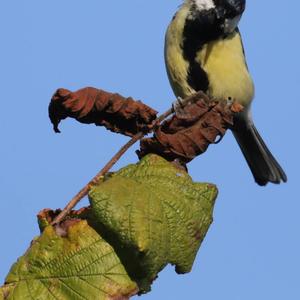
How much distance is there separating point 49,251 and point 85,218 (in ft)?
0.40

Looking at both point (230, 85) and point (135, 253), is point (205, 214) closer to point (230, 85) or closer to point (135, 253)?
point (135, 253)

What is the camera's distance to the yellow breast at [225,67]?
3.46 m

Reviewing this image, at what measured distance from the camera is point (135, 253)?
1.35 m

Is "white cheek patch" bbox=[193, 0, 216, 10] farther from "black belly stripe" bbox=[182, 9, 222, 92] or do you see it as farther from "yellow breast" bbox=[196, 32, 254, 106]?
"yellow breast" bbox=[196, 32, 254, 106]

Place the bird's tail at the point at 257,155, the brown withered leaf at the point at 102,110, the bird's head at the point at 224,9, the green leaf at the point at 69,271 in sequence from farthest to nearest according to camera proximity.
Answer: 1. the bird's tail at the point at 257,155
2. the bird's head at the point at 224,9
3. the brown withered leaf at the point at 102,110
4. the green leaf at the point at 69,271

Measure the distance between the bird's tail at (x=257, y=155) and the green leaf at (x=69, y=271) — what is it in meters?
2.90

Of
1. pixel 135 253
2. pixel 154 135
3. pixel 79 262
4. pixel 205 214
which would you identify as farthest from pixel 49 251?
pixel 154 135

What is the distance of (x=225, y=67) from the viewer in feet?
11.5

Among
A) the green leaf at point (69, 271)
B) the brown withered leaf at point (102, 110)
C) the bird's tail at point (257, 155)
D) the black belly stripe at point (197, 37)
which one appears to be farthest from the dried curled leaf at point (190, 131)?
the bird's tail at point (257, 155)

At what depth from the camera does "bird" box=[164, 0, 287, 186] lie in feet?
11.3

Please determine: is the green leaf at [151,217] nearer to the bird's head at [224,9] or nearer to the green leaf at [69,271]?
the green leaf at [69,271]

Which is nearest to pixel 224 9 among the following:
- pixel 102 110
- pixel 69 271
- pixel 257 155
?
pixel 257 155

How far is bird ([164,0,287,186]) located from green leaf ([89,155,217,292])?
6.37ft

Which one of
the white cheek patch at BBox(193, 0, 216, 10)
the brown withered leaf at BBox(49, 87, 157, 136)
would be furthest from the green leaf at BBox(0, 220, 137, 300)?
the white cheek patch at BBox(193, 0, 216, 10)
